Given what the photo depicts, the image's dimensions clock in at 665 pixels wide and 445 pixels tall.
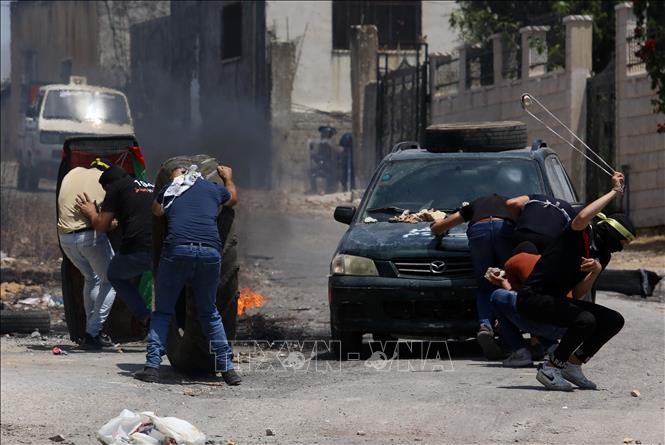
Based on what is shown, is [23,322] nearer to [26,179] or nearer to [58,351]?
[58,351]

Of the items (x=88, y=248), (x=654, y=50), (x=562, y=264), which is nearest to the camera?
(x=562, y=264)

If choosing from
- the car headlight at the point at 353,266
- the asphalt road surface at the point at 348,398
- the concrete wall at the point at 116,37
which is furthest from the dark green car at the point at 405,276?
the concrete wall at the point at 116,37

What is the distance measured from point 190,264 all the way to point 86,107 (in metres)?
22.9

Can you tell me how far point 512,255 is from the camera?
34.7 ft

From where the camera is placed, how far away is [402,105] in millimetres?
33594

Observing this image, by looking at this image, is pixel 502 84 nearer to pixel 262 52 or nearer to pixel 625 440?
pixel 262 52

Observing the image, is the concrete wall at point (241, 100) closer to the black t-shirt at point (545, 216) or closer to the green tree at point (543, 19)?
the green tree at point (543, 19)

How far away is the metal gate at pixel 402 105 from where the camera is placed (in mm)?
32438

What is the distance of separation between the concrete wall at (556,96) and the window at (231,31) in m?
15.4

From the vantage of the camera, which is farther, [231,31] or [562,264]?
[231,31]

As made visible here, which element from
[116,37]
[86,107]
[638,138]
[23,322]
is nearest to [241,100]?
[86,107]

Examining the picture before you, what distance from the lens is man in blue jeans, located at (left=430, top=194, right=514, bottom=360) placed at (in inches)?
425

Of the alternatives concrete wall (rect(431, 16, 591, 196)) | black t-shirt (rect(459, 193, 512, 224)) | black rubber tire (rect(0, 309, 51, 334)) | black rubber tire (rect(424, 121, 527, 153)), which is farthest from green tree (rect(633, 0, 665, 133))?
black rubber tire (rect(0, 309, 51, 334))

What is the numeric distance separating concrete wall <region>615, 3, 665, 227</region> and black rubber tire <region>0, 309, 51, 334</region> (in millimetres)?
11750
